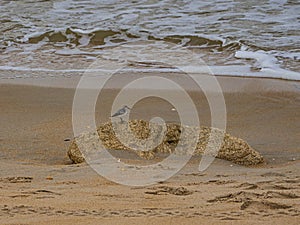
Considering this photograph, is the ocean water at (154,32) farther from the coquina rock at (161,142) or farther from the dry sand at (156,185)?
the coquina rock at (161,142)

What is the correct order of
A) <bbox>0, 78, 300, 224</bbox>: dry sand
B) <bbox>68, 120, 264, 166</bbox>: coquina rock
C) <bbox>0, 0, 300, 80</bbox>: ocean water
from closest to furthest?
<bbox>0, 78, 300, 224</bbox>: dry sand → <bbox>68, 120, 264, 166</bbox>: coquina rock → <bbox>0, 0, 300, 80</bbox>: ocean water

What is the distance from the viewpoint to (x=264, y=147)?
14.9 ft

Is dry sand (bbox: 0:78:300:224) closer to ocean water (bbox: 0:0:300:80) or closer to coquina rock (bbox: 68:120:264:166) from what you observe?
coquina rock (bbox: 68:120:264:166)

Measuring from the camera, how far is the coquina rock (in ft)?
13.0

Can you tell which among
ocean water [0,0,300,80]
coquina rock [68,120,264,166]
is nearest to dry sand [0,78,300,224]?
coquina rock [68,120,264,166]

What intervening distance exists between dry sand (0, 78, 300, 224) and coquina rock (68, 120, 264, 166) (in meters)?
0.11

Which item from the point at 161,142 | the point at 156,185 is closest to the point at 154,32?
the point at 161,142

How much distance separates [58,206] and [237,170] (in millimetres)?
1561

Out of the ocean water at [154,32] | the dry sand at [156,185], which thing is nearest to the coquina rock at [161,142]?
the dry sand at [156,185]

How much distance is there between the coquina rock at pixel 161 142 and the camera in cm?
398

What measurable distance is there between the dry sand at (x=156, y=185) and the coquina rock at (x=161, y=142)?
0.35 feet

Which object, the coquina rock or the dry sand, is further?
the coquina rock

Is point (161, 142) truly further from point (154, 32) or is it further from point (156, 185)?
point (154, 32)

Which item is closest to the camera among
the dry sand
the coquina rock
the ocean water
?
the dry sand
